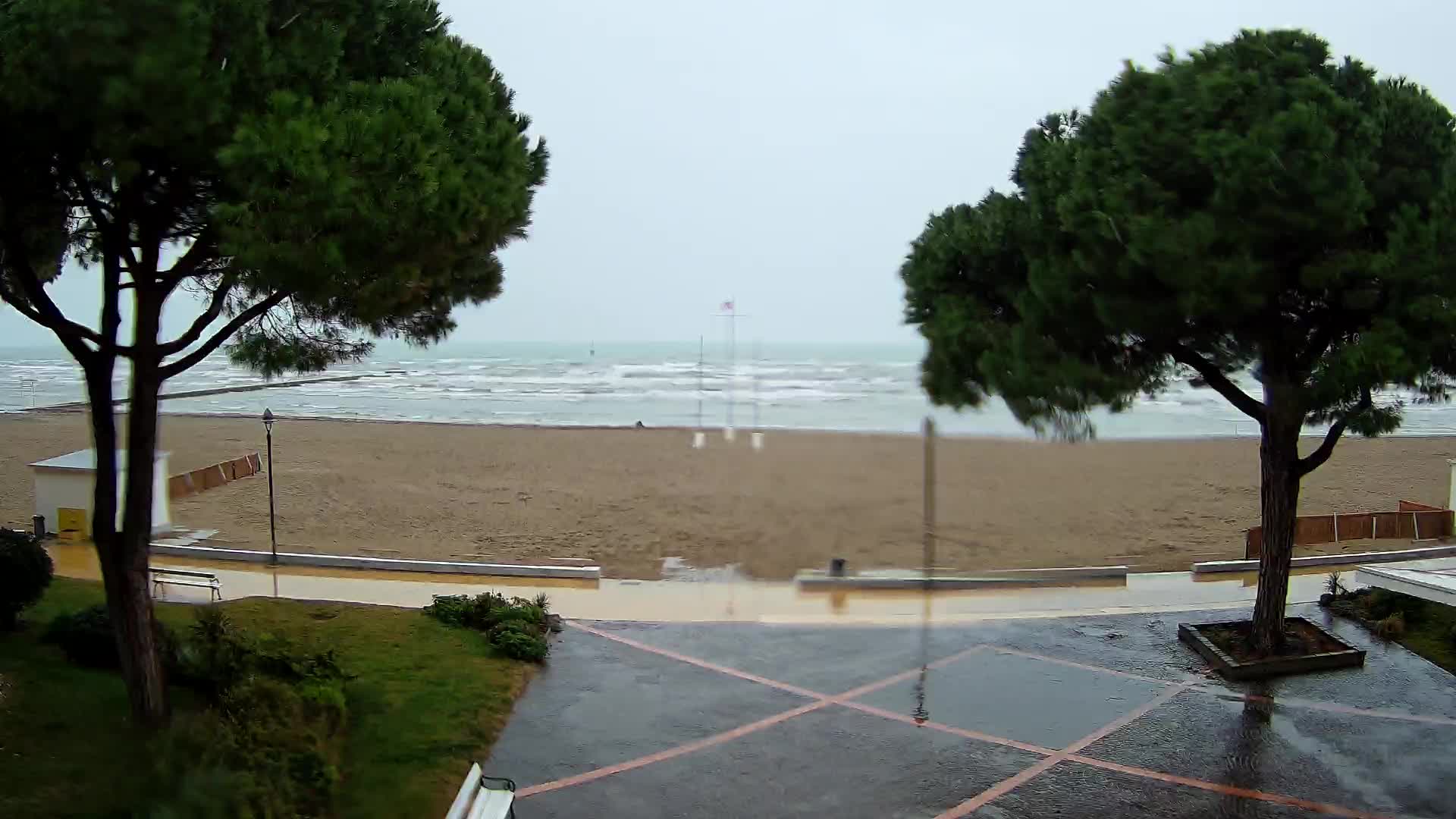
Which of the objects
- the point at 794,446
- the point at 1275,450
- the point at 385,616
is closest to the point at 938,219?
the point at 1275,450

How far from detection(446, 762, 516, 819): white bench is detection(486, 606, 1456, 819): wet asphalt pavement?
69 cm

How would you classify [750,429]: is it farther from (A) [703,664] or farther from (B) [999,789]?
(B) [999,789]

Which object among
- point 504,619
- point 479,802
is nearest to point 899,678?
point 504,619

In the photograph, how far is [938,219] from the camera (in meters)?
11.2

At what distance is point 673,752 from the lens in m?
8.06

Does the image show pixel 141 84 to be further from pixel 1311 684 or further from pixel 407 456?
pixel 407 456

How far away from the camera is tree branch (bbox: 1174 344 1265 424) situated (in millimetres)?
9781

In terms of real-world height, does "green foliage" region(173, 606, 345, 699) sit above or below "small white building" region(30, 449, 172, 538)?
below

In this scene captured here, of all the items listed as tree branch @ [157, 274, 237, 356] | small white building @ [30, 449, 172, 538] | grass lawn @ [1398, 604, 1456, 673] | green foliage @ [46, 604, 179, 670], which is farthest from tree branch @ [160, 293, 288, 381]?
grass lawn @ [1398, 604, 1456, 673]

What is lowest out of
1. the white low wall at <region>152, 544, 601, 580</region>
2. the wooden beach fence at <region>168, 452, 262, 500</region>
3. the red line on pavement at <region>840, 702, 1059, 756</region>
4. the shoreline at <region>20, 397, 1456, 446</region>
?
the red line on pavement at <region>840, 702, 1059, 756</region>

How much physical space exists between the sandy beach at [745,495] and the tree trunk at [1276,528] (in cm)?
590

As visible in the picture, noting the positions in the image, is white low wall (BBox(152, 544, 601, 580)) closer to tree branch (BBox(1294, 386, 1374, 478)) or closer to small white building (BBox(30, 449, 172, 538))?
small white building (BBox(30, 449, 172, 538))

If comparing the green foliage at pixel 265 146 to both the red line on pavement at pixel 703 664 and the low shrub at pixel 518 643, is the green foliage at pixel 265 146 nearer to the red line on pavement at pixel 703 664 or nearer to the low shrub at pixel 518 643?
the low shrub at pixel 518 643

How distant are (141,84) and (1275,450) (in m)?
10.2
